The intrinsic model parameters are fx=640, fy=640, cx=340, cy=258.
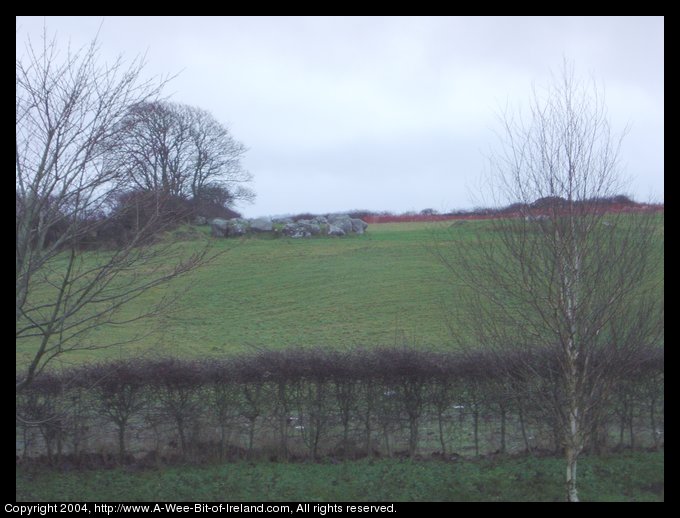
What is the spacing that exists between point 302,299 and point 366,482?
13186 millimetres

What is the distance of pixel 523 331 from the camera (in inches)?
320

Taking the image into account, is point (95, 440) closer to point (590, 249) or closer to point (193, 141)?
point (193, 141)

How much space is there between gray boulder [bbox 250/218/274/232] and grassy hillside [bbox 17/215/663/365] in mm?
732

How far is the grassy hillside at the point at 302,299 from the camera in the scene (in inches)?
583

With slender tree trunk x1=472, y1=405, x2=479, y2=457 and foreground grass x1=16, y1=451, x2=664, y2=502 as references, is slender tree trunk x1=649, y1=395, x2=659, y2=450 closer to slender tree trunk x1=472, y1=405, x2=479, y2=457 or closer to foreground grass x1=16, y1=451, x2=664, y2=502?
foreground grass x1=16, y1=451, x2=664, y2=502

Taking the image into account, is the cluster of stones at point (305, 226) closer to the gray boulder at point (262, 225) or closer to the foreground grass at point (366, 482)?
the gray boulder at point (262, 225)

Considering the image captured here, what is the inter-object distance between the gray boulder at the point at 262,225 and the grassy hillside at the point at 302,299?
0.73 metres

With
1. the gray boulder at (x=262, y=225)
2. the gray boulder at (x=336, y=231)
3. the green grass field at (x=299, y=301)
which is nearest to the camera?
the green grass field at (x=299, y=301)

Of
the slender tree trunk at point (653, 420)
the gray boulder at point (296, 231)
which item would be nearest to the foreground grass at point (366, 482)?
the slender tree trunk at point (653, 420)

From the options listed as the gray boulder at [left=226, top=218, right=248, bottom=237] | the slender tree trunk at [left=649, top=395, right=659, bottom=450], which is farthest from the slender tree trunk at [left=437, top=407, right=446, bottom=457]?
the gray boulder at [left=226, top=218, right=248, bottom=237]

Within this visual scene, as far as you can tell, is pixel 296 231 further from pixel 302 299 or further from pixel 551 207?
pixel 551 207

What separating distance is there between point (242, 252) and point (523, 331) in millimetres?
22784
